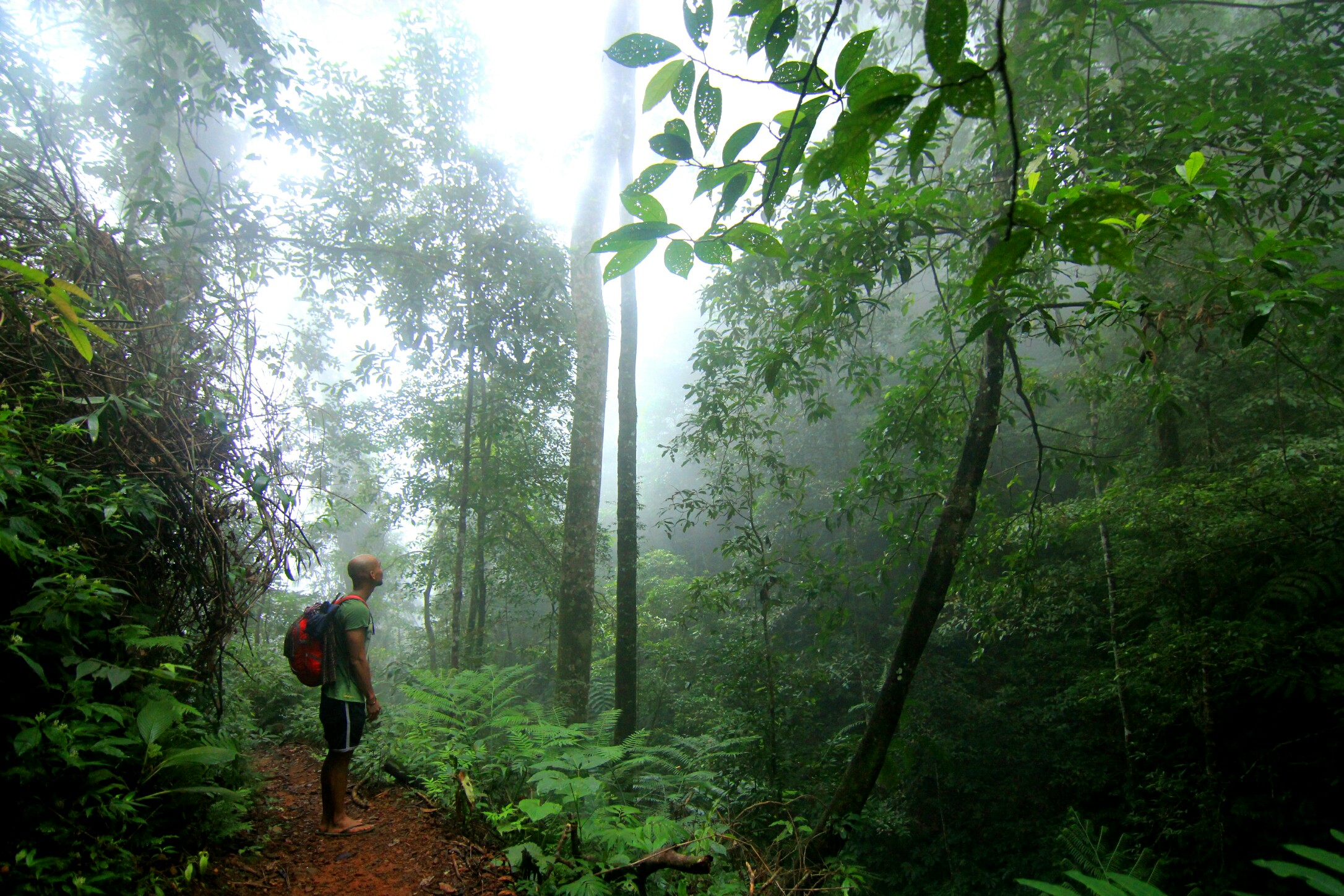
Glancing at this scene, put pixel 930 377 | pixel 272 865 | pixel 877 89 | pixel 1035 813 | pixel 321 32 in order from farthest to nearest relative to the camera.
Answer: pixel 321 32 → pixel 1035 813 → pixel 930 377 → pixel 272 865 → pixel 877 89

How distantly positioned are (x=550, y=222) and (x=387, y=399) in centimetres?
435

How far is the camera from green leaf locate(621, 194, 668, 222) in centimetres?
83

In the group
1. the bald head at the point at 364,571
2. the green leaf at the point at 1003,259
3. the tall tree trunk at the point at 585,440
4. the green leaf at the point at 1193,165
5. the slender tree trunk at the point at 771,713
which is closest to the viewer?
the green leaf at the point at 1003,259

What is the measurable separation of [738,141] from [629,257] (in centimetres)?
25

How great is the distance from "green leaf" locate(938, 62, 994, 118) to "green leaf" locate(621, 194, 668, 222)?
391mm

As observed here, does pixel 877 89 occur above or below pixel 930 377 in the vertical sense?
below

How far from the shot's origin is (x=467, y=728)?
Answer: 345 centimetres

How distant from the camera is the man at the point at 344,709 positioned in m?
2.90

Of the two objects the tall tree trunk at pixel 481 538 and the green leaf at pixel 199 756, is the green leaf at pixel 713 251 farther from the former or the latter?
the tall tree trunk at pixel 481 538

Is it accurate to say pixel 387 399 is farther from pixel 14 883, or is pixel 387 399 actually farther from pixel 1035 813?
pixel 1035 813

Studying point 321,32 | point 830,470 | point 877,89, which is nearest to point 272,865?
point 877,89

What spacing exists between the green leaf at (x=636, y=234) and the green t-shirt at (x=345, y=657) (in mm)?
2812

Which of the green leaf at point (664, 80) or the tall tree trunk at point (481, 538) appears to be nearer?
the green leaf at point (664, 80)

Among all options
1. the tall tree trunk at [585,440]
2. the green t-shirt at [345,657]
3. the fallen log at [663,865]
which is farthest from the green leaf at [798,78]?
the tall tree trunk at [585,440]
